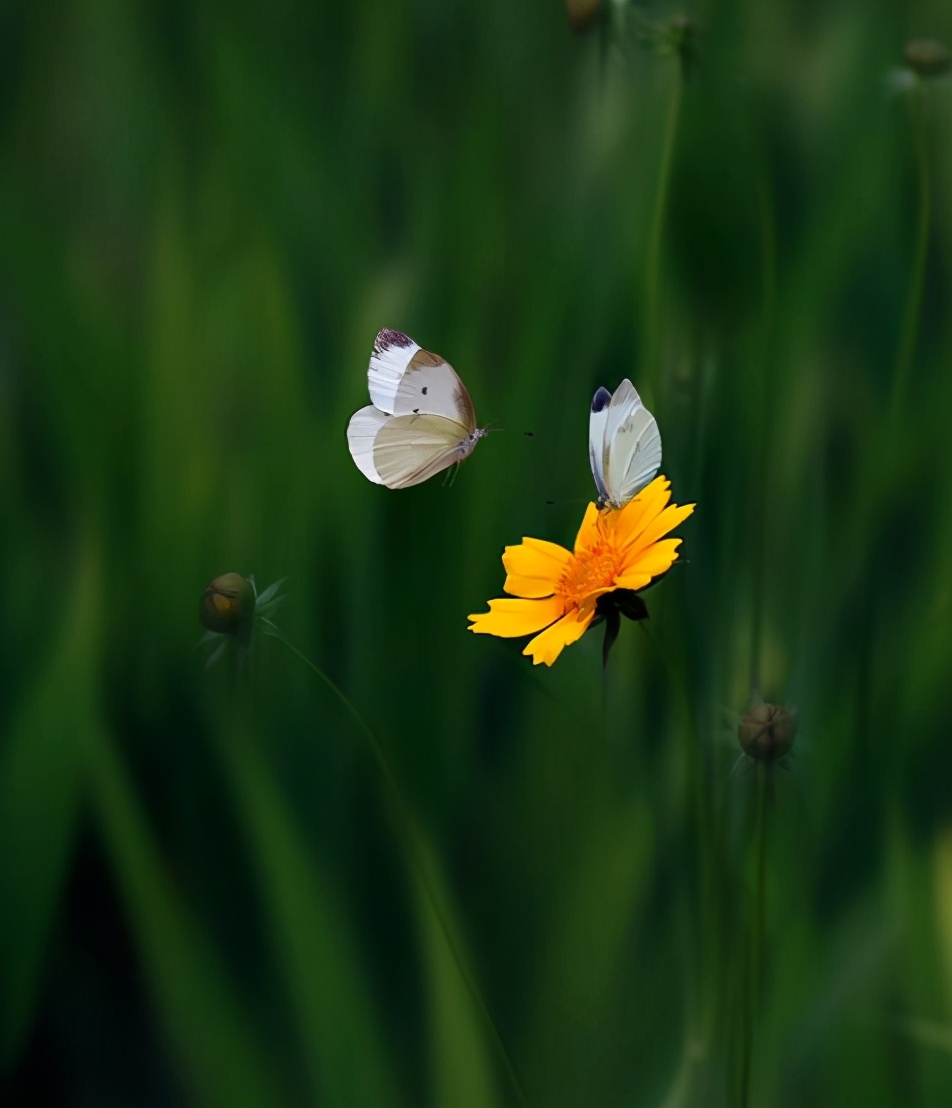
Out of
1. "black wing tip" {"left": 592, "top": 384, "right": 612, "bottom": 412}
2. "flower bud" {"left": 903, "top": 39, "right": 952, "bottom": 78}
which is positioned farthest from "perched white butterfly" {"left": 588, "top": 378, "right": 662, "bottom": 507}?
"flower bud" {"left": 903, "top": 39, "right": 952, "bottom": 78}

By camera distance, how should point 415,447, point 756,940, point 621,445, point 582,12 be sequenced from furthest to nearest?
1. point 582,12
2. point 415,447
3. point 621,445
4. point 756,940

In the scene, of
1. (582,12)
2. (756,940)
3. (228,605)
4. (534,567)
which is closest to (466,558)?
(534,567)

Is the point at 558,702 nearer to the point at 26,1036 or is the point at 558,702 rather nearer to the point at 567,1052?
the point at 567,1052

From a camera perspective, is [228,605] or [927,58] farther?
[927,58]

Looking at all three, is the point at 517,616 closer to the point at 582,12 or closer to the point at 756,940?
the point at 756,940

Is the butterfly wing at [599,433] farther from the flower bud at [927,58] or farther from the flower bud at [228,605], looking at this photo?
the flower bud at [927,58]

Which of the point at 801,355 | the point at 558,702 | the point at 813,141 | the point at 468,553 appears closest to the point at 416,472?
the point at 468,553

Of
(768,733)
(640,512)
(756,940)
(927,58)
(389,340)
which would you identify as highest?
(927,58)
